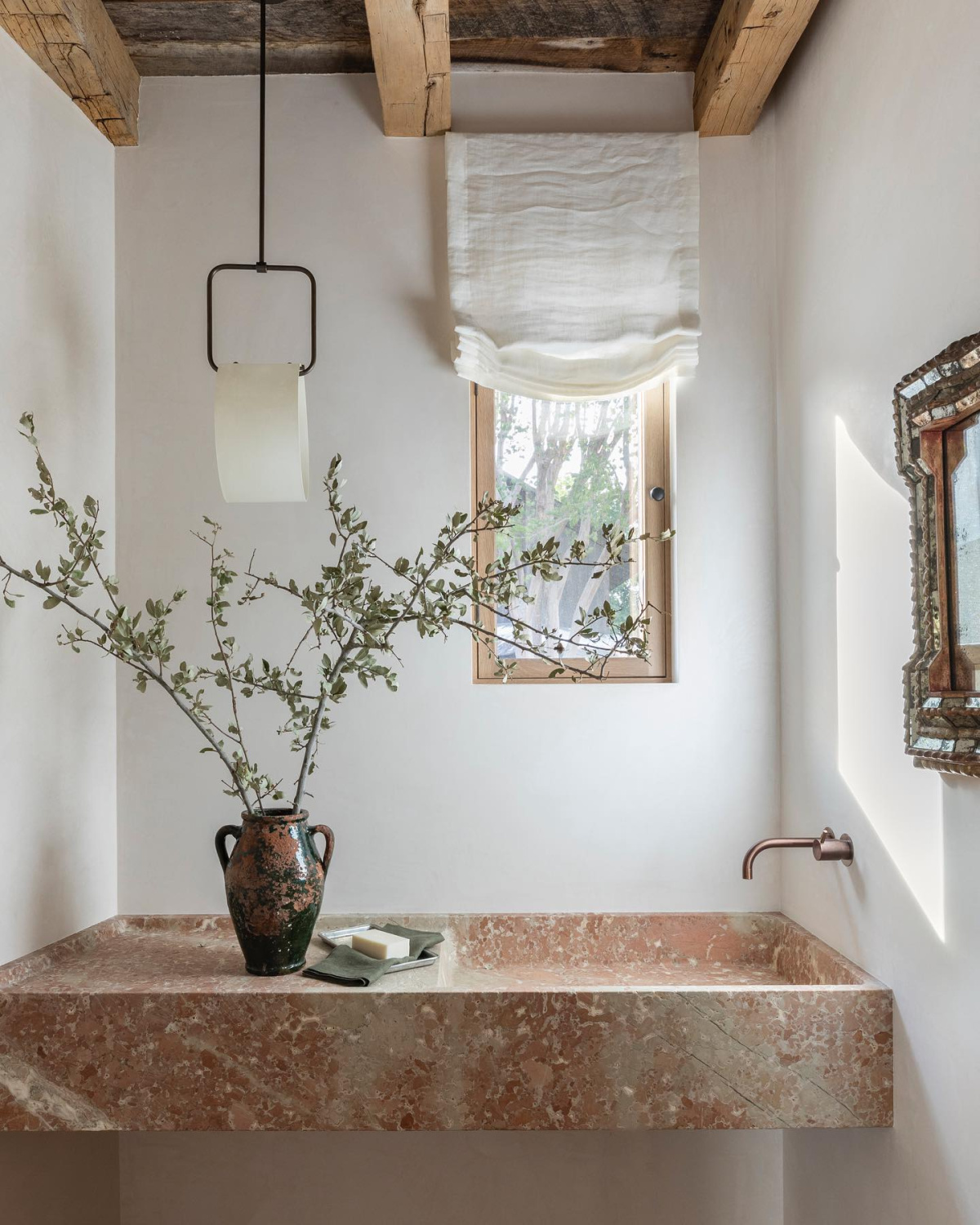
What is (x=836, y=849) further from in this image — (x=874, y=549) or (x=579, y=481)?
(x=579, y=481)

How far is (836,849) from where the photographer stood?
5.82 feet

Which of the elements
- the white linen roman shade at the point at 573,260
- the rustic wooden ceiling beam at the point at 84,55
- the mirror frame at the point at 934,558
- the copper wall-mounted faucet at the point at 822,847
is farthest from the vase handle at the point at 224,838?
the rustic wooden ceiling beam at the point at 84,55

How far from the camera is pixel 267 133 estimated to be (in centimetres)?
221

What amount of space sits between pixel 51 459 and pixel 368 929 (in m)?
1.11

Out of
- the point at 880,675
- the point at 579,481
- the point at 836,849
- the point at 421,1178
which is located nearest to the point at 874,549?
the point at 880,675

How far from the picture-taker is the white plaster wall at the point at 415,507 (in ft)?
7.07

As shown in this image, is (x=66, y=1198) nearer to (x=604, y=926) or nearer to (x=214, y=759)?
(x=214, y=759)

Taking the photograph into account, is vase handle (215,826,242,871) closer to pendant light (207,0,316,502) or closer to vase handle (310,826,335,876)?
vase handle (310,826,335,876)

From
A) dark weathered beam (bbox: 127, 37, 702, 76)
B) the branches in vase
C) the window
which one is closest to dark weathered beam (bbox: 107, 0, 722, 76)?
dark weathered beam (bbox: 127, 37, 702, 76)

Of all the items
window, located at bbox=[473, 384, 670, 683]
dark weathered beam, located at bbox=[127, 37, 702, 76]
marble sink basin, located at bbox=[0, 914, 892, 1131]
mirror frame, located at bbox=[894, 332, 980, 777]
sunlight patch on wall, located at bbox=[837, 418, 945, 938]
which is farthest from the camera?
window, located at bbox=[473, 384, 670, 683]

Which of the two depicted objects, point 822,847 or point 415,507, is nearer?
point 822,847

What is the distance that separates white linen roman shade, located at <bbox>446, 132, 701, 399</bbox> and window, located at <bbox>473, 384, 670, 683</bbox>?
10 centimetres

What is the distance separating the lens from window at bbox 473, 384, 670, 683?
223 centimetres

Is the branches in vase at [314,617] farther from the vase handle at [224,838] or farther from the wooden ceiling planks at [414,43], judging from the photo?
the wooden ceiling planks at [414,43]
